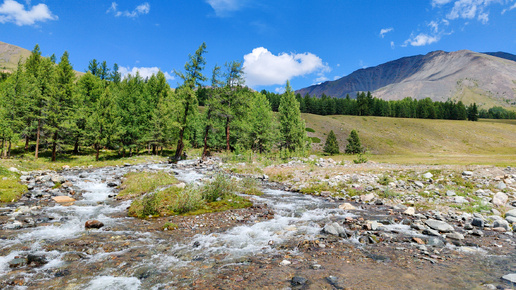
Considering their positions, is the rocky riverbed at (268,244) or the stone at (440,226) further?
the stone at (440,226)

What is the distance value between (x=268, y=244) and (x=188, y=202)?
518 cm

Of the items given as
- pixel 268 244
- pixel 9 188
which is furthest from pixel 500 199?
pixel 9 188

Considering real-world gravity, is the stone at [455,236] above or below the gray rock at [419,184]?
below

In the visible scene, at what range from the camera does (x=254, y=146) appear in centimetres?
4300

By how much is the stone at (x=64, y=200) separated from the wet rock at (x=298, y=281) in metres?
12.9

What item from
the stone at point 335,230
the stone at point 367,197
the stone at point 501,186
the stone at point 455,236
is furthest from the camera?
the stone at point 501,186

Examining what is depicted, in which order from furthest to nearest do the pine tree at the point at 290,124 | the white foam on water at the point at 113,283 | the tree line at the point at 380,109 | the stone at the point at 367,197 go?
the tree line at the point at 380,109, the pine tree at the point at 290,124, the stone at the point at 367,197, the white foam on water at the point at 113,283

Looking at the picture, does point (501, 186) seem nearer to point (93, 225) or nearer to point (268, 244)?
point (268, 244)

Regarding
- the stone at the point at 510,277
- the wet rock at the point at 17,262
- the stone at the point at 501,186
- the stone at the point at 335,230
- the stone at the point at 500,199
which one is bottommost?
the wet rock at the point at 17,262

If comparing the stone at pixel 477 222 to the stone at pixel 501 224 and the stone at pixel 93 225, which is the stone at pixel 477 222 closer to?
the stone at pixel 501 224

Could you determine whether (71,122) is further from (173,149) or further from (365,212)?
(365,212)

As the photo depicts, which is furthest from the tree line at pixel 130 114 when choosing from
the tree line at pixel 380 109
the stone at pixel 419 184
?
the tree line at pixel 380 109

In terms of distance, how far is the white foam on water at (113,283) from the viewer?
5137 millimetres

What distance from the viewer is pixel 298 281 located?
5391 millimetres
